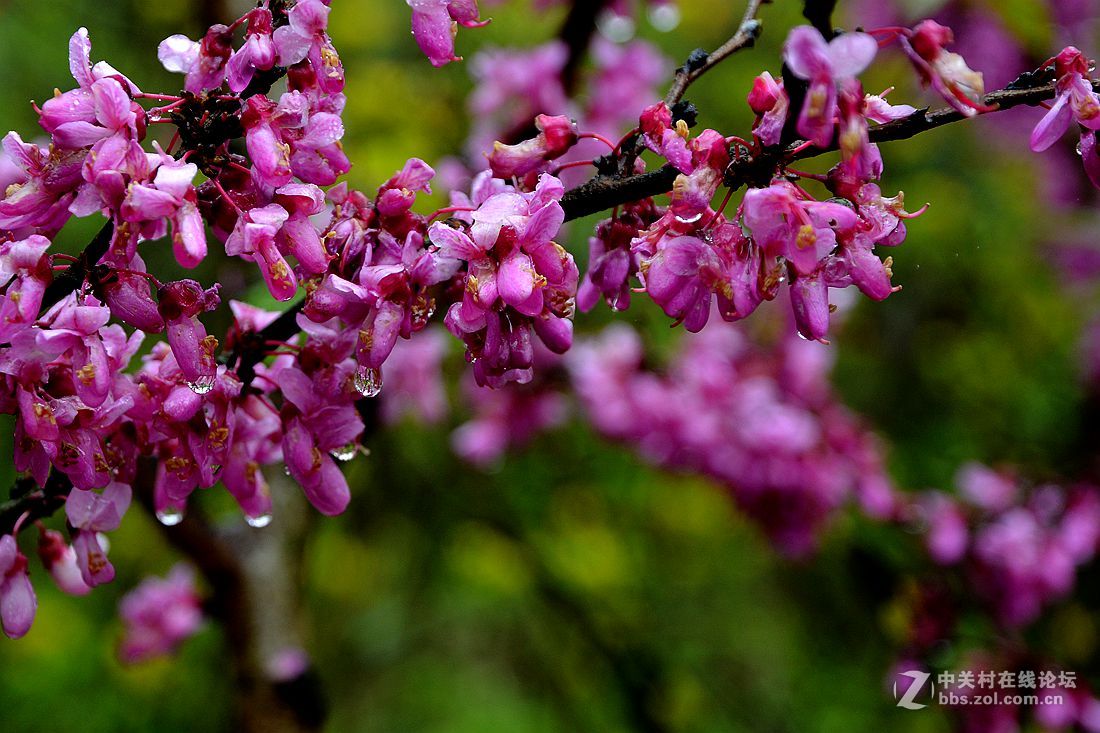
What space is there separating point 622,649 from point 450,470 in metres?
0.89

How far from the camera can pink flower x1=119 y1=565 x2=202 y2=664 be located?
148 cm

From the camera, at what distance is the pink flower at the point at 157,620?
4.84ft

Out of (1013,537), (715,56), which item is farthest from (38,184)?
(1013,537)

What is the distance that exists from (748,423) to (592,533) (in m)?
0.95

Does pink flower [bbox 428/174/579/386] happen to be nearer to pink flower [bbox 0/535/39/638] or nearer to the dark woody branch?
the dark woody branch

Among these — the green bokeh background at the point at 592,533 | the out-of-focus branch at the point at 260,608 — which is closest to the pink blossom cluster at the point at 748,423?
the green bokeh background at the point at 592,533

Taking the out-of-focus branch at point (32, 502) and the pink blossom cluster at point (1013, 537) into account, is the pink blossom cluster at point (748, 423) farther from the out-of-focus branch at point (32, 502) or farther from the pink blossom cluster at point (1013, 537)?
the out-of-focus branch at point (32, 502)

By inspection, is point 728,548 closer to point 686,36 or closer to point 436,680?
point 436,680

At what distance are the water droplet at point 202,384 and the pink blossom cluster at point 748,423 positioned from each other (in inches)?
55.7

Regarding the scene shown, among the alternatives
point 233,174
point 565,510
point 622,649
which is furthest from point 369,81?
point 233,174

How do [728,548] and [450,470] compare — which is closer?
[450,470]

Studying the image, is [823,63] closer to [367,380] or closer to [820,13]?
[820,13]

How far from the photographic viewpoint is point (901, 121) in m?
0.54

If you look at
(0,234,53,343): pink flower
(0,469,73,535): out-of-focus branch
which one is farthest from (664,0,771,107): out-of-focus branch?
(0,469,73,535): out-of-focus branch
